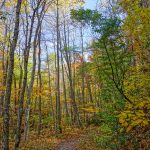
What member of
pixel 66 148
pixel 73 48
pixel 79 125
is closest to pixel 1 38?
pixel 73 48

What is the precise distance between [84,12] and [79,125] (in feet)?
60.4

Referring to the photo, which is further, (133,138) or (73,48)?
(73,48)

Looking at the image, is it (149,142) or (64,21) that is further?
(64,21)

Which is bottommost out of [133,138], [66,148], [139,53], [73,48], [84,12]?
[66,148]

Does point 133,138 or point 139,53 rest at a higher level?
point 139,53

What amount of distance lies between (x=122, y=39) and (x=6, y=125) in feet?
16.6

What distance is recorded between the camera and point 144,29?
20.9 ft

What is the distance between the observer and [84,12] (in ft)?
25.9

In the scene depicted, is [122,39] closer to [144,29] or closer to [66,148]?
[144,29]

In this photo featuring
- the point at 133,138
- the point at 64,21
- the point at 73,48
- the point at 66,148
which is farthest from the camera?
the point at 73,48

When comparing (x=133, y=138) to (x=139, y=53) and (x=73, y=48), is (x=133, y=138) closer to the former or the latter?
(x=139, y=53)

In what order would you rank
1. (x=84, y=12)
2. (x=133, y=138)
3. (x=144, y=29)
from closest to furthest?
(x=144, y=29) → (x=84, y=12) → (x=133, y=138)

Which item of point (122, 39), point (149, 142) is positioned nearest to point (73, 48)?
point (122, 39)

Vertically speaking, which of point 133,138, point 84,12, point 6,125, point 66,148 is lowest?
point 66,148
